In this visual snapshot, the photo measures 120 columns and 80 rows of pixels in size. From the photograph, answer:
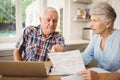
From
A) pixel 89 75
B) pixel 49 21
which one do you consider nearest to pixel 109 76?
pixel 89 75

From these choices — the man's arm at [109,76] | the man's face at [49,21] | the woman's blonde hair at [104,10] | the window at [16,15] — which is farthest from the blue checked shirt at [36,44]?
the window at [16,15]

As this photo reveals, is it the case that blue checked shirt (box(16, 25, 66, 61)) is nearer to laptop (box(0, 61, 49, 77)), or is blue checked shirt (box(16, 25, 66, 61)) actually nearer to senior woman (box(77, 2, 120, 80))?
senior woman (box(77, 2, 120, 80))

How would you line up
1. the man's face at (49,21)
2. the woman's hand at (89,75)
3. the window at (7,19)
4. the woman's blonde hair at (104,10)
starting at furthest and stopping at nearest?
1. the window at (7,19)
2. the man's face at (49,21)
3. the woman's blonde hair at (104,10)
4. the woman's hand at (89,75)

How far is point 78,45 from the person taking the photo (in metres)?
3.03

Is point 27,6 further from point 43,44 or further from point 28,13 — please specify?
point 43,44

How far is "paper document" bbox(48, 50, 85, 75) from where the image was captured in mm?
1147

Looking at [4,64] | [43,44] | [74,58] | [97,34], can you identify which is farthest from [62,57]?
[43,44]

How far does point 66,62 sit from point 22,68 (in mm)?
273

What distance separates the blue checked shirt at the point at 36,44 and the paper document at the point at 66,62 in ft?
2.21

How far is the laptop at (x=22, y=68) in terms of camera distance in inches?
42.4

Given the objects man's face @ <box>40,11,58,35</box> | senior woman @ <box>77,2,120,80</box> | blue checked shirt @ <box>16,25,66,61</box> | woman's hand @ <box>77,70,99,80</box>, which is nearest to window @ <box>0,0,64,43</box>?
blue checked shirt @ <box>16,25,66,61</box>

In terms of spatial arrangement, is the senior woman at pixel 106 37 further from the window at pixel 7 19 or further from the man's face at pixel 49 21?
the window at pixel 7 19

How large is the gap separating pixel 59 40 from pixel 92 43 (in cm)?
45

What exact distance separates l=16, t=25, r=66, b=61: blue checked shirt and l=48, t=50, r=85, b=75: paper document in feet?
2.21
